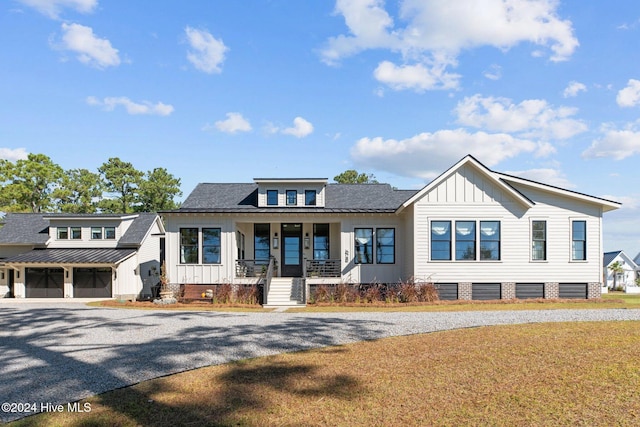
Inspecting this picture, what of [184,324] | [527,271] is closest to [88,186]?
[184,324]

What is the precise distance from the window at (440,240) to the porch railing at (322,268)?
4666mm

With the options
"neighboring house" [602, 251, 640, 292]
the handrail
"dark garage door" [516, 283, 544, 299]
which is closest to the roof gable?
"dark garage door" [516, 283, 544, 299]

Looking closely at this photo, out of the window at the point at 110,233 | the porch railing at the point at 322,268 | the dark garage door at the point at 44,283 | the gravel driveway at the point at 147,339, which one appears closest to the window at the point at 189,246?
the porch railing at the point at 322,268

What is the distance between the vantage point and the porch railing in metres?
21.0

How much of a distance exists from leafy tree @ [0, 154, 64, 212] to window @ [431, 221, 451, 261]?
1595 inches

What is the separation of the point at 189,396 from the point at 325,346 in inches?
134

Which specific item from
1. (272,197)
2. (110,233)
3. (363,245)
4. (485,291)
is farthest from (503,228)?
(110,233)

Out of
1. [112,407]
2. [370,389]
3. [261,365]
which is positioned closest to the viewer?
[112,407]

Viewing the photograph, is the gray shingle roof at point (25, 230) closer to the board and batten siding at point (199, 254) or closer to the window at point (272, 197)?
the board and batten siding at point (199, 254)

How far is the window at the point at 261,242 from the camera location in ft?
74.9

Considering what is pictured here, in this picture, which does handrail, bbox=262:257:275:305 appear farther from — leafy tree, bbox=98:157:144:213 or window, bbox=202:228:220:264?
leafy tree, bbox=98:157:144:213

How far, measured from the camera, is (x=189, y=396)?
5941 millimetres

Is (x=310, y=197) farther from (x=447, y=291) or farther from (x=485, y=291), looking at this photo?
(x=485, y=291)

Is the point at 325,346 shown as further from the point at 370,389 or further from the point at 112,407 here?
the point at 112,407
